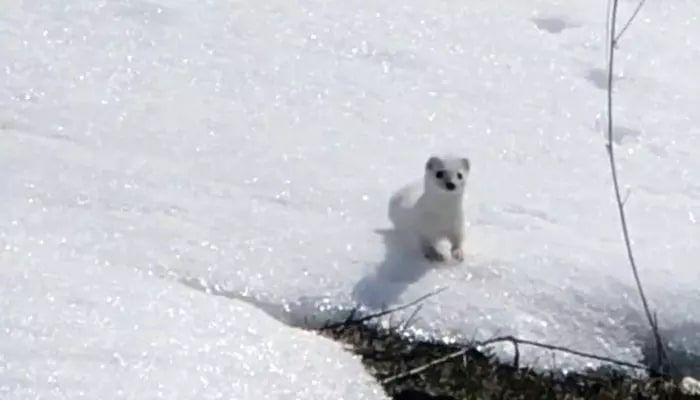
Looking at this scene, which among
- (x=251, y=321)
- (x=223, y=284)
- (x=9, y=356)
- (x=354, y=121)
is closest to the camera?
(x=9, y=356)

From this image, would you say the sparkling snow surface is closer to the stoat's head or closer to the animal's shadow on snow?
the animal's shadow on snow

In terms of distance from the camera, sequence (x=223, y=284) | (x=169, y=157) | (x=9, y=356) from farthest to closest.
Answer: (x=169, y=157), (x=223, y=284), (x=9, y=356)

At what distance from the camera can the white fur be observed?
6.01 m

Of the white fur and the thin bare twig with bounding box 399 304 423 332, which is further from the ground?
the white fur

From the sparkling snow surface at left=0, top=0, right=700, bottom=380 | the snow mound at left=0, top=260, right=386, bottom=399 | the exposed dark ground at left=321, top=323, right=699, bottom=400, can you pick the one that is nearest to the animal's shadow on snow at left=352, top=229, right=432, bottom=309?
the sparkling snow surface at left=0, top=0, right=700, bottom=380

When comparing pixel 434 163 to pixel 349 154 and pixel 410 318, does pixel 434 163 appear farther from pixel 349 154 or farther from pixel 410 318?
pixel 349 154

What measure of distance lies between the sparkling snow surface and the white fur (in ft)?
0.26

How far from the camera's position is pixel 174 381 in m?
4.66

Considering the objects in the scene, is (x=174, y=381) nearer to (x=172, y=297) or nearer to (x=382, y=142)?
(x=172, y=297)

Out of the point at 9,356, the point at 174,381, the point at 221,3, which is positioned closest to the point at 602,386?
the point at 174,381

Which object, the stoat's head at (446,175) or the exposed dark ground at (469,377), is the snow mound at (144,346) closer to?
the exposed dark ground at (469,377)

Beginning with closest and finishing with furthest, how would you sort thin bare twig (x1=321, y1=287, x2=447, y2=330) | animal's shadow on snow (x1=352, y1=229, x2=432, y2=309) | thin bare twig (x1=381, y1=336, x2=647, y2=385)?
thin bare twig (x1=381, y1=336, x2=647, y2=385) < thin bare twig (x1=321, y1=287, x2=447, y2=330) < animal's shadow on snow (x1=352, y1=229, x2=432, y2=309)

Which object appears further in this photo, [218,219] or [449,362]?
[218,219]

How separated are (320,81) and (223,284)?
195cm
